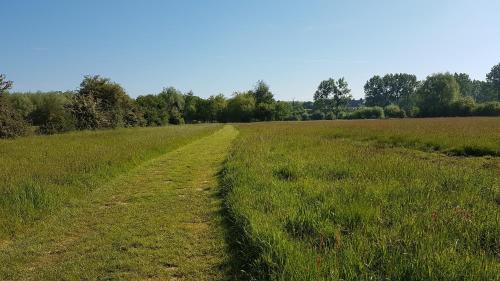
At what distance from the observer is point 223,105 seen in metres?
99.8

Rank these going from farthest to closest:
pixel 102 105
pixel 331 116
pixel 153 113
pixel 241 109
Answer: pixel 331 116 < pixel 241 109 < pixel 153 113 < pixel 102 105

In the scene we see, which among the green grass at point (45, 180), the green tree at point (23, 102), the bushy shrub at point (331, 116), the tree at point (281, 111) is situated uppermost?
the green tree at point (23, 102)

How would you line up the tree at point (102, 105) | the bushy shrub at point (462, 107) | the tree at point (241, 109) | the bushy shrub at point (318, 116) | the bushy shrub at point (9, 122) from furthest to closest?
the bushy shrub at point (318, 116) < the tree at point (241, 109) < the bushy shrub at point (462, 107) < the tree at point (102, 105) < the bushy shrub at point (9, 122)

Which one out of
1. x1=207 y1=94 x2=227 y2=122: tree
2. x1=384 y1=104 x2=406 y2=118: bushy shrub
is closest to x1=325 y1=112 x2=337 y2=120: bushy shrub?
x1=384 y1=104 x2=406 y2=118: bushy shrub

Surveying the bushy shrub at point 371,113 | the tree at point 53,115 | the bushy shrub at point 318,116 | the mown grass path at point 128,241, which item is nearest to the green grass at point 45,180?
the mown grass path at point 128,241

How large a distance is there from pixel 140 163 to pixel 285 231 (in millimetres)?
10167

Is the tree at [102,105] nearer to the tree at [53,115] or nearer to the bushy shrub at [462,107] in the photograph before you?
the tree at [53,115]

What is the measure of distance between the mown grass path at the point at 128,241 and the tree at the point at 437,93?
90147mm

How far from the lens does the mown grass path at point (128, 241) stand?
4.63 meters

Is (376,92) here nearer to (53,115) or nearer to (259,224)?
(53,115)

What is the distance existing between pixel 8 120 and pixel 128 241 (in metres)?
28.3

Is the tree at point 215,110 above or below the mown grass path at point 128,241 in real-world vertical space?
above

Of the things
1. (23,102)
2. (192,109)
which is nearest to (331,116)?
(192,109)

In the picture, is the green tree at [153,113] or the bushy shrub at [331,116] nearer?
the green tree at [153,113]
